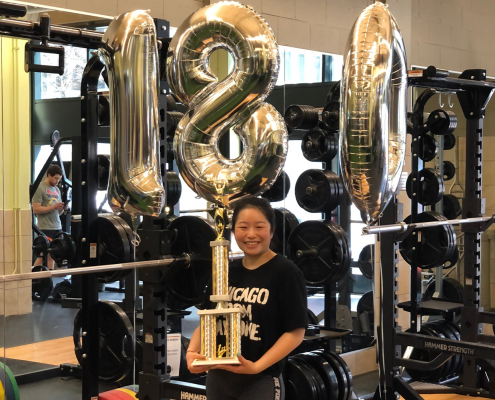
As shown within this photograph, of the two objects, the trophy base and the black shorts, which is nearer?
the trophy base

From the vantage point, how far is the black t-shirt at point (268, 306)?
2.12 m

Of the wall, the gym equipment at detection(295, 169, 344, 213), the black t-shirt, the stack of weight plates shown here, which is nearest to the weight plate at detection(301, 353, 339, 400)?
the stack of weight plates

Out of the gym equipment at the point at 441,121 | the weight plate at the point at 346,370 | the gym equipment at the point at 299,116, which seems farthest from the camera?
the gym equipment at the point at 441,121

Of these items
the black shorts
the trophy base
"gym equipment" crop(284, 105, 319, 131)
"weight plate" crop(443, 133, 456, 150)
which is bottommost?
the trophy base

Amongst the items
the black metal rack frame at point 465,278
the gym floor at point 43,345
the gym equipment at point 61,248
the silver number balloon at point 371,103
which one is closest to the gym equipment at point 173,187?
the gym equipment at point 61,248

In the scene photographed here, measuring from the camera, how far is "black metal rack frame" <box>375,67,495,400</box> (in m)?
4.35

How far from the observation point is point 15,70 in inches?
148

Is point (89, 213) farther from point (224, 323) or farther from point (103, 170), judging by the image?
point (224, 323)

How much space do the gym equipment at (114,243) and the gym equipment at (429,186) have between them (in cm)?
233

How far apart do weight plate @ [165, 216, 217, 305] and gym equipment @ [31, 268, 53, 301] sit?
3.21ft

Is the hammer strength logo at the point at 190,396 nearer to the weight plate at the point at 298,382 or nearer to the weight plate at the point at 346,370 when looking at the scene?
the weight plate at the point at 298,382

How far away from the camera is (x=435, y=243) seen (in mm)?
5039

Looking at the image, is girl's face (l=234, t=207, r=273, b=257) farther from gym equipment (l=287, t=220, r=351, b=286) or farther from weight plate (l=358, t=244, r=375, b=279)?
weight plate (l=358, t=244, r=375, b=279)

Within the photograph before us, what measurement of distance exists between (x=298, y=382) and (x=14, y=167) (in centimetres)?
204
